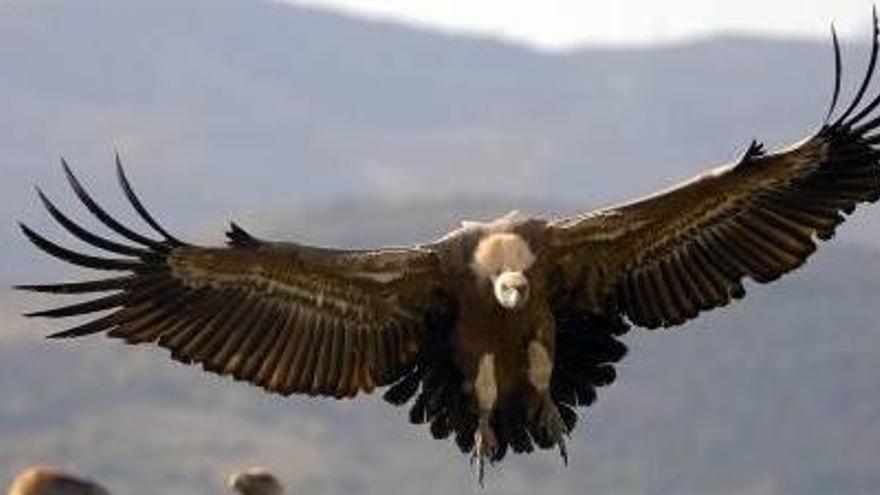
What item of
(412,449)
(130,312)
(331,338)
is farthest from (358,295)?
(412,449)

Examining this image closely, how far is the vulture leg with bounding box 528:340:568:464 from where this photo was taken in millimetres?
9789

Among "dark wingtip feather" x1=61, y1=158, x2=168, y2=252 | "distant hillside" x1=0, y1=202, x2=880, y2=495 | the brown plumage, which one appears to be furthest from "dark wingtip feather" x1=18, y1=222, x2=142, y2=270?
"distant hillside" x1=0, y1=202, x2=880, y2=495

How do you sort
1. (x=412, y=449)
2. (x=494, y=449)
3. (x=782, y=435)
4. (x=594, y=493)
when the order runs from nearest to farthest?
(x=494, y=449) < (x=594, y=493) < (x=412, y=449) < (x=782, y=435)

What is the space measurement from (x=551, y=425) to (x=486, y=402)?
0.83 ft

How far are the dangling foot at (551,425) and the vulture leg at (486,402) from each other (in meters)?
0.18

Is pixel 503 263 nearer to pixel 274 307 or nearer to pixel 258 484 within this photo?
pixel 274 307

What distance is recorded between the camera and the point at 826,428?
128m

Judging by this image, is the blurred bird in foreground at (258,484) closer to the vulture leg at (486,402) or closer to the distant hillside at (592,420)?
the vulture leg at (486,402)

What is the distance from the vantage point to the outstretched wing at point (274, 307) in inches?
386

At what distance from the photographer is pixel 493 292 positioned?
9.75 meters

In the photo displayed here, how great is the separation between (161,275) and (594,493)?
10151 centimetres

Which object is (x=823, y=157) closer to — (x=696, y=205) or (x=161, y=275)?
(x=696, y=205)

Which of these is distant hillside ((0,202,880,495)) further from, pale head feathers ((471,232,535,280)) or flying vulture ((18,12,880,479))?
pale head feathers ((471,232,535,280))

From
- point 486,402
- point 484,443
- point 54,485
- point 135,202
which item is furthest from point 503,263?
point 54,485
